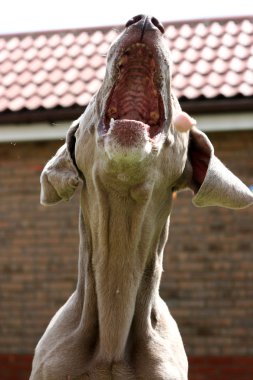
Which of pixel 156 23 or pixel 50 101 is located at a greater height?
pixel 156 23

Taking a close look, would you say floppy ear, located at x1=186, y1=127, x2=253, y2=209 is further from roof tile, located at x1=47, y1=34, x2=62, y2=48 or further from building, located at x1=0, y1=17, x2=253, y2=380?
roof tile, located at x1=47, y1=34, x2=62, y2=48

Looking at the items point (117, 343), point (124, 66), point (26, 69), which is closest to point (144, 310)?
point (117, 343)

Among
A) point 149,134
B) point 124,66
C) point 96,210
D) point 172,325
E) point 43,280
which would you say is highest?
point 124,66

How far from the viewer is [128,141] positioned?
11.4 feet

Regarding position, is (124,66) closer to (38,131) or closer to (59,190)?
(59,190)

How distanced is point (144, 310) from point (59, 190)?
27.7 inches

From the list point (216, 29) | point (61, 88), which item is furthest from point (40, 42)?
point (216, 29)

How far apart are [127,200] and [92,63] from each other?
26.8 feet

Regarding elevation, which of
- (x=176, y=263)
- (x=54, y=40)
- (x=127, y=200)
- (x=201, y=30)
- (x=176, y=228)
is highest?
(x=127, y=200)

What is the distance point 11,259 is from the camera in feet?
36.3

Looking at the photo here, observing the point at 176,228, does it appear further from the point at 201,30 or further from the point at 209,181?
the point at 209,181

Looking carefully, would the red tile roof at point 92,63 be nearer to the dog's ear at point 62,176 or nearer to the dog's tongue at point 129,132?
the dog's ear at point 62,176

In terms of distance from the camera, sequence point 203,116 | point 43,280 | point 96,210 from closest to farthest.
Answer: point 96,210
point 203,116
point 43,280

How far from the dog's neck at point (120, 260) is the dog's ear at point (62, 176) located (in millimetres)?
83
